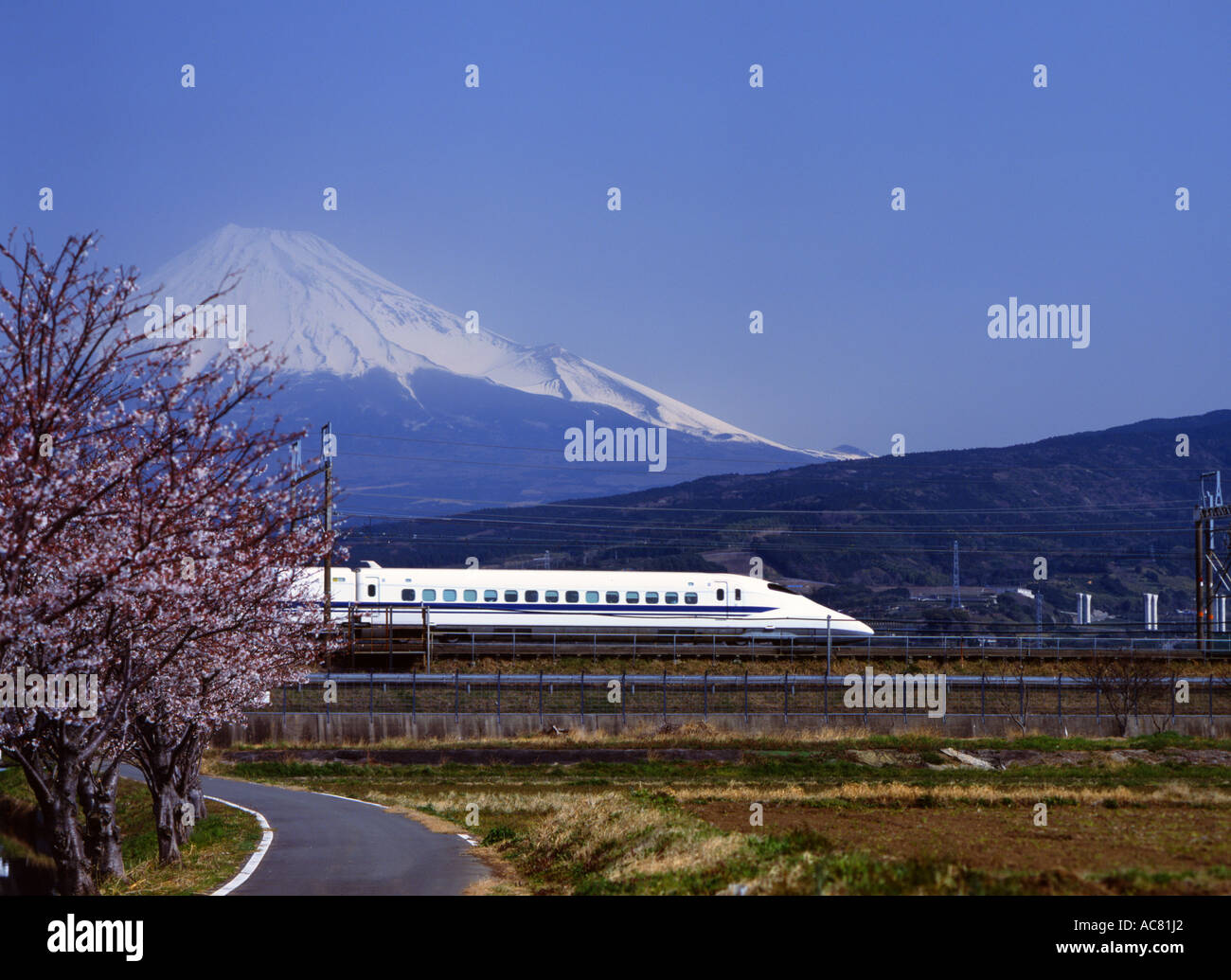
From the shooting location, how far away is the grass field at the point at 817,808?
583 inches

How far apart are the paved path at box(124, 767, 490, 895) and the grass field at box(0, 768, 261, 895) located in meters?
0.62

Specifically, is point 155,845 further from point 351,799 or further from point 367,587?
point 367,587

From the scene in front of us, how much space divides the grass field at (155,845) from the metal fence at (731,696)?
1337 centimetres

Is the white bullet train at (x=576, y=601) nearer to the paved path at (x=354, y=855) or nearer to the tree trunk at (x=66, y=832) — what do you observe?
the paved path at (x=354, y=855)

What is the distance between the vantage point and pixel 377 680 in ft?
185

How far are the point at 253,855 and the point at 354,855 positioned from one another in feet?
6.39

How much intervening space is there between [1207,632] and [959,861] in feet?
198

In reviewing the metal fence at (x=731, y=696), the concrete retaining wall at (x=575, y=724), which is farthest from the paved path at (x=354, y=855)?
the metal fence at (x=731, y=696)

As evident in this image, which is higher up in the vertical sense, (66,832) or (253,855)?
(66,832)

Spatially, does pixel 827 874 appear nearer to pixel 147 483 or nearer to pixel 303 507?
pixel 147 483

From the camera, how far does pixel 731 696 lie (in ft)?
194

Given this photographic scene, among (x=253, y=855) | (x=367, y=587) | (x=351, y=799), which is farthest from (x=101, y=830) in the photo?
(x=367, y=587)
